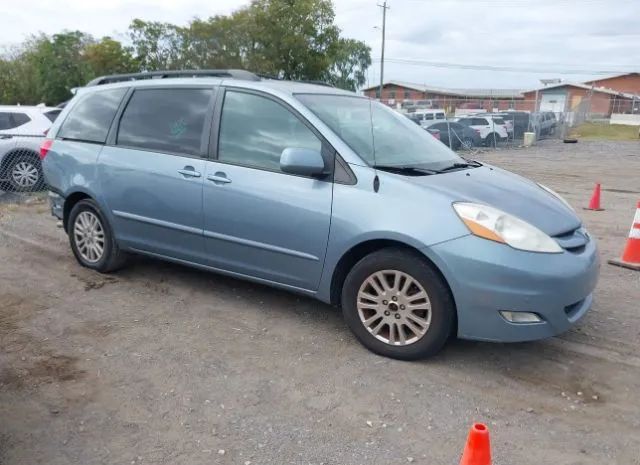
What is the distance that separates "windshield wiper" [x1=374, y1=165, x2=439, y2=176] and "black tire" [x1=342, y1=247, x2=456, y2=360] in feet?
1.80

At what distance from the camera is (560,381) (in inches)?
138

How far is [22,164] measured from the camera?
970 centimetres

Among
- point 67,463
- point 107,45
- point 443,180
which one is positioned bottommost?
point 67,463

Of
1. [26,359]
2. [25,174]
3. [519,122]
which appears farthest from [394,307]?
[519,122]

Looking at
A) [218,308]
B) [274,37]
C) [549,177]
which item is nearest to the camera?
[218,308]

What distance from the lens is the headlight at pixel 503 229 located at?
338cm

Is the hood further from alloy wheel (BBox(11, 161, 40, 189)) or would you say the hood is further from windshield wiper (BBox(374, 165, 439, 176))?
alloy wheel (BBox(11, 161, 40, 189))

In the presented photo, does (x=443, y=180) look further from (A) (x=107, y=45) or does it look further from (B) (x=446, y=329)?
(A) (x=107, y=45)

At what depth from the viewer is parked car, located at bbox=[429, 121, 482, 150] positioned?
Answer: 22562mm

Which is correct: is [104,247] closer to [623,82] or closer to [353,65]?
[353,65]

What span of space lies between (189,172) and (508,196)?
236 cm

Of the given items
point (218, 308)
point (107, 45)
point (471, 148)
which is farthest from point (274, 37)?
point (218, 308)

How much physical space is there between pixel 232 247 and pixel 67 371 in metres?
1.39

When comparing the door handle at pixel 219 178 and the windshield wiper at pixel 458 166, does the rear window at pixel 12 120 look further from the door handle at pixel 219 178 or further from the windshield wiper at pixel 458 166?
the windshield wiper at pixel 458 166
